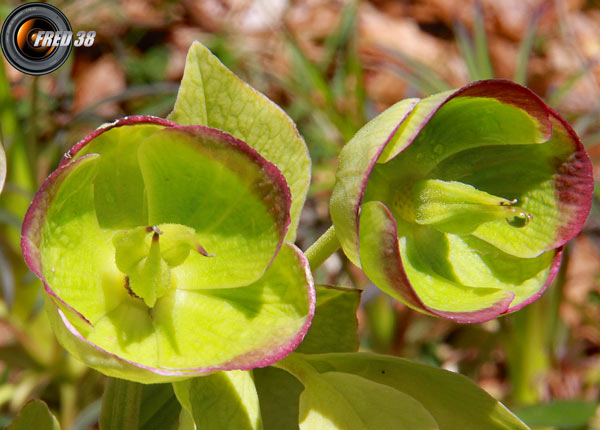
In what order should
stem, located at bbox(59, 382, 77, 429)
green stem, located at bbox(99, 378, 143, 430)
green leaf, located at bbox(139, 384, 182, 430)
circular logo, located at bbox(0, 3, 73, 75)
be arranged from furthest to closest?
stem, located at bbox(59, 382, 77, 429)
circular logo, located at bbox(0, 3, 73, 75)
green leaf, located at bbox(139, 384, 182, 430)
green stem, located at bbox(99, 378, 143, 430)

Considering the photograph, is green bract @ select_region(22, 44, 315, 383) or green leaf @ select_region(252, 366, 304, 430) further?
green leaf @ select_region(252, 366, 304, 430)

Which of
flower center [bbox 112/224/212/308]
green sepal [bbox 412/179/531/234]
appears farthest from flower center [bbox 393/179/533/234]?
flower center [bbox 112/224/212/308]

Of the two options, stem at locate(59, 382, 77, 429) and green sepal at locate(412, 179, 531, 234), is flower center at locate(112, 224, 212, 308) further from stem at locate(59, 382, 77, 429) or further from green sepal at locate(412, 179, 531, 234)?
stem at locate(59, 382, 77, 429)

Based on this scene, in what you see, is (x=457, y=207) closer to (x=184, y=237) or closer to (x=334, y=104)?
(x=184, y=237)

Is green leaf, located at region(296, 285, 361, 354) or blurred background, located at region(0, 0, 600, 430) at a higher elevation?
green leaf, located at region(296, 285, 361, 354)

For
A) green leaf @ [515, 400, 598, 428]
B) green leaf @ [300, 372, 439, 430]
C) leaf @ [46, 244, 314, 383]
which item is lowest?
green leaf @ [515, 400, 598, 428]

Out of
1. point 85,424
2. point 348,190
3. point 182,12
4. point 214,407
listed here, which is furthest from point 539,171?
point 182,12

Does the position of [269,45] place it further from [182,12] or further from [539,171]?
[539,171]

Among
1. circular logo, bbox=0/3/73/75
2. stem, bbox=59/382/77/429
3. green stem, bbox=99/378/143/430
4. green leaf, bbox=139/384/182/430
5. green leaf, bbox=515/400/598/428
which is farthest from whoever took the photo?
stem, bbox=59/382/77/429
